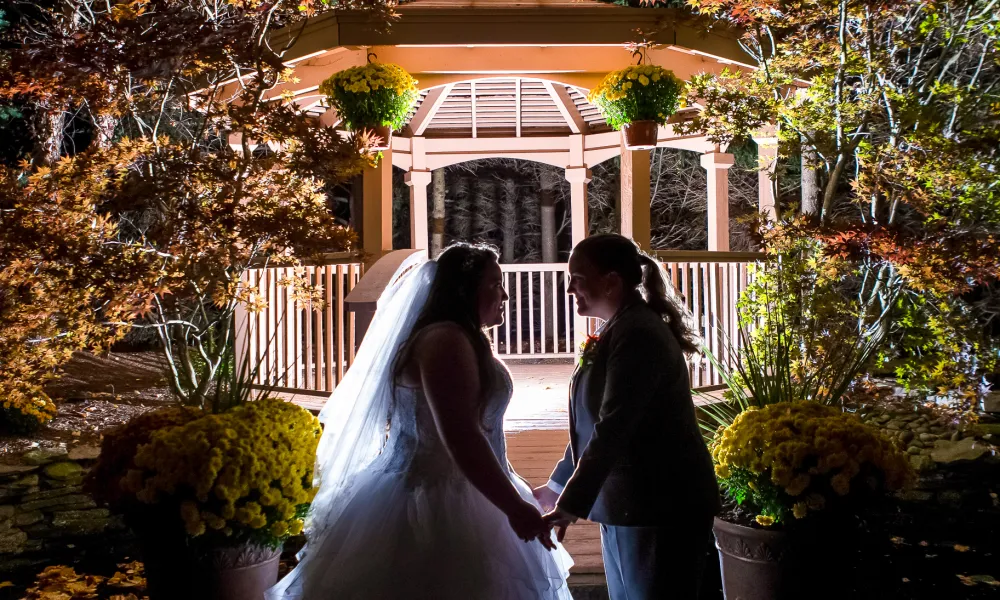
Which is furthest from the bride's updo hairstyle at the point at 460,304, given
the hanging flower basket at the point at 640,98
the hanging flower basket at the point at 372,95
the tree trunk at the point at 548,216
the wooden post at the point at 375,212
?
the tree trunk at the point at 548,216

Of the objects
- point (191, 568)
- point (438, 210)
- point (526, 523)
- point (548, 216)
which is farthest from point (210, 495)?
point (548, 216)

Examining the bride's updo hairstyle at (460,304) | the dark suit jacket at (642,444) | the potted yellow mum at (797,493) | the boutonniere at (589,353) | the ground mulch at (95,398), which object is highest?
the bride's updo hairstyle at (460,304)

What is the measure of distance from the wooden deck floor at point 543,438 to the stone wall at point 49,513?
1.86m

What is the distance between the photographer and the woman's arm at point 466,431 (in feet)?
8.49

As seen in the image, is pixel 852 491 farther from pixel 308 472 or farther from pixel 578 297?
pixel 308 472

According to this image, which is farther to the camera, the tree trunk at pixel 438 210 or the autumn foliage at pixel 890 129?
the tree trunk at pixel 438 210

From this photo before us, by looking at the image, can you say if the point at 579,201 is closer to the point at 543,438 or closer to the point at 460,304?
the point at 543,438

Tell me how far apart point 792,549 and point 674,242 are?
54.0 feet

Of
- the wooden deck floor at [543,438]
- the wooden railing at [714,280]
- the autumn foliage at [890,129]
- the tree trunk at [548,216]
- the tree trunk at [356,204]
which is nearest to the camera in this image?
the wooden deck floor at [543,438]

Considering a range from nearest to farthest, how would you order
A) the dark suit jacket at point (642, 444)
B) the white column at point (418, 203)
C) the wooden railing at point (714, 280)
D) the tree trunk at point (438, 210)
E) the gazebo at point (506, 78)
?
1. the dark suit jacket at point (642, 444)
2. the gazebo at point (506, 78)
3. the wooden railing at point (714, 280)
4. the white column at point (418, 203)
5. the tree trunk at point (438, 210)

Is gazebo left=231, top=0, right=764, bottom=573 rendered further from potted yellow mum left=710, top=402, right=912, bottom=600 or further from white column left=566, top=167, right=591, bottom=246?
potted yellow mum left=710, top=402, right=912, bottom=600

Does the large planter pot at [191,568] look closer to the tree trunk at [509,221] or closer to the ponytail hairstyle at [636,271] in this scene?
the ponytail hairstyle at [636,271]

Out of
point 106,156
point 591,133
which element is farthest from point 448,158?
point 106,156

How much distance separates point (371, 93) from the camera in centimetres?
671
